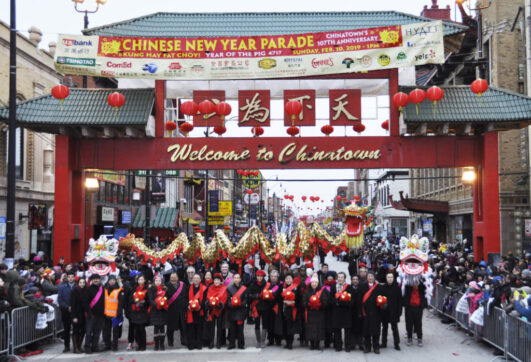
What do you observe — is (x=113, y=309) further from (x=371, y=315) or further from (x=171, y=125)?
(x=171, y=125)

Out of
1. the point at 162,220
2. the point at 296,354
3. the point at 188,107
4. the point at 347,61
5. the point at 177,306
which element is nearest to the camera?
the point at 296,354

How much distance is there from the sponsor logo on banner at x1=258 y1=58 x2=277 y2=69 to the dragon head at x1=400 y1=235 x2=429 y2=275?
23.4 feet

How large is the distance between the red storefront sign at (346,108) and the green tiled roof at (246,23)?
2429 millimetres

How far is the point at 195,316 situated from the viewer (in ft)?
39.3

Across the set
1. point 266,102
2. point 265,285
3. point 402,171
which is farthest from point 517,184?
point 402,171

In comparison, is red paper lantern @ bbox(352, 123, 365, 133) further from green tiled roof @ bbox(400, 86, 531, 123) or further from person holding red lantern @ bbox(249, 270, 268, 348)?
person holding red lantern @ bbox(249, 270, 268, 348)

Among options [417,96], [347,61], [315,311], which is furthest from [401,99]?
[315,311]

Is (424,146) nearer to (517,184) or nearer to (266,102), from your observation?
(266,102)

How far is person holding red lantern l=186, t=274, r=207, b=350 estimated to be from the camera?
1188 cm

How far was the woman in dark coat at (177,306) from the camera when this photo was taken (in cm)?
1188

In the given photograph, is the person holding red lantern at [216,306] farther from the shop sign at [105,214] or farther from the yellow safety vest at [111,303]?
the shop sign at [105,214]

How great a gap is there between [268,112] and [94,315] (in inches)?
349

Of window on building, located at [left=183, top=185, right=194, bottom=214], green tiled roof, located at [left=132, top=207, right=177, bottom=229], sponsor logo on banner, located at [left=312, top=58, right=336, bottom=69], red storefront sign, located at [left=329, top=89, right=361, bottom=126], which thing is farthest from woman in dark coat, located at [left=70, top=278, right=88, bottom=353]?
window on building, located at [left=183, top=185, right=194, bottom=214]

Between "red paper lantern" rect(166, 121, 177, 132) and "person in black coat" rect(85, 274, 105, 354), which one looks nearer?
"person in black coat" rect(85, 274, 105, 354)
